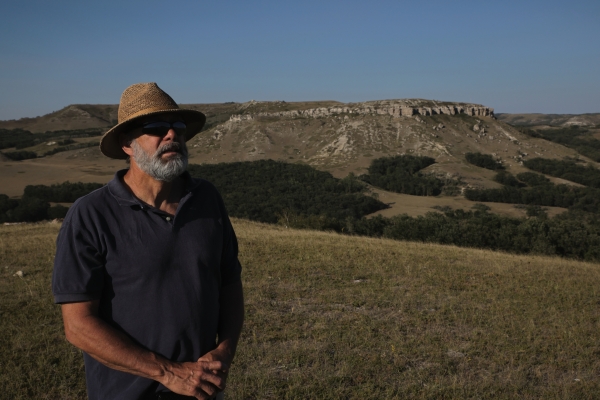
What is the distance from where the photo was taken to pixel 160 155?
8.39 feet

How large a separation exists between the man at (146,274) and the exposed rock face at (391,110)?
3317 inches

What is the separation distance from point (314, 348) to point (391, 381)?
43.4 inches

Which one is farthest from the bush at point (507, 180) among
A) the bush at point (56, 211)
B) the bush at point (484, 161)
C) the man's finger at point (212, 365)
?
the man's finger at point (212, 365)

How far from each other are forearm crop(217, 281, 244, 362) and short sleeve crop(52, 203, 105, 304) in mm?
683

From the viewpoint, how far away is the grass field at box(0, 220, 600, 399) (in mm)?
5238

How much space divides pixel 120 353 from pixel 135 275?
347 millimetres

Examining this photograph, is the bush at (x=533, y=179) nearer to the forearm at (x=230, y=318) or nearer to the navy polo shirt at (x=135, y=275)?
the forearm at (x=230, y=318)

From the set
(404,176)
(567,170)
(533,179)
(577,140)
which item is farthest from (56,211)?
(577,140)

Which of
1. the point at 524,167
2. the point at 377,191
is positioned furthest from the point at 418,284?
the point at 524,167

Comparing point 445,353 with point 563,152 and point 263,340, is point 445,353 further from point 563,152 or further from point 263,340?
point 563,152

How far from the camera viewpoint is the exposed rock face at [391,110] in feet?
278

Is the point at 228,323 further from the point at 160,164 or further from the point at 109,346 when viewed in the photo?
the point at 160,164

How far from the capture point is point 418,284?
941 centimetres

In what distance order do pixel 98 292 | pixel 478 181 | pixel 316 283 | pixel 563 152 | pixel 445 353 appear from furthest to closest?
1. pixel 563 152
2. pixel 478 181
3. pixel 316 283
4. pixel 445 353
5. pixel 98 292
